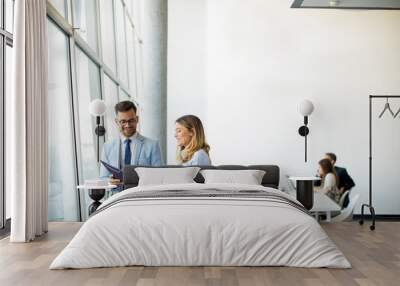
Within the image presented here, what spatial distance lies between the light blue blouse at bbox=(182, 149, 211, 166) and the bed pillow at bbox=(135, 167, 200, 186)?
1.06ft

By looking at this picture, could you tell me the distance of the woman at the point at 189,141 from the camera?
685cm

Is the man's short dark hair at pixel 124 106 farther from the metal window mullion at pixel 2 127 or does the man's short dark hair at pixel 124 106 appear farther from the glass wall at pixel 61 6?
the metal window mullion at pixel 2 127

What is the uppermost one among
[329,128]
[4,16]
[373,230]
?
[4,16]

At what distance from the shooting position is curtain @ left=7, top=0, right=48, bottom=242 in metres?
5.42

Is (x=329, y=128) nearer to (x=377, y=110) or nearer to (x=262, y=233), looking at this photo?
(x=377, y=110)

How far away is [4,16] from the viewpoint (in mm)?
5719

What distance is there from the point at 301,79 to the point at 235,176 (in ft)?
5.75

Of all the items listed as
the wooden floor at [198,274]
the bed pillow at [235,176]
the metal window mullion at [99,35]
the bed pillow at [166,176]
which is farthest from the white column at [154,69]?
the wooden floor at [198,274]

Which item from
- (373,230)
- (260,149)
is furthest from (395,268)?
(260,149)

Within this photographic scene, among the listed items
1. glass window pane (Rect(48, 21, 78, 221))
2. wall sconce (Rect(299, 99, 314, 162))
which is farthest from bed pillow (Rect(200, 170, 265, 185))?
glass window pane (Rect(48, 21, 78, 221))

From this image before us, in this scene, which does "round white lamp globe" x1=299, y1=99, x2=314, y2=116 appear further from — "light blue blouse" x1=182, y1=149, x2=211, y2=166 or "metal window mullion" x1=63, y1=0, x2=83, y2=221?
"metal window mullion" x1=63, y1=0, x2=83, y2=221

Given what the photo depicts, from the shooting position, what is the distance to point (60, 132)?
6785mm

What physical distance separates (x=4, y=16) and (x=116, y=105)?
5.98ft

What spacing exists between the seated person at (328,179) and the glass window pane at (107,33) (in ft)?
10.2
